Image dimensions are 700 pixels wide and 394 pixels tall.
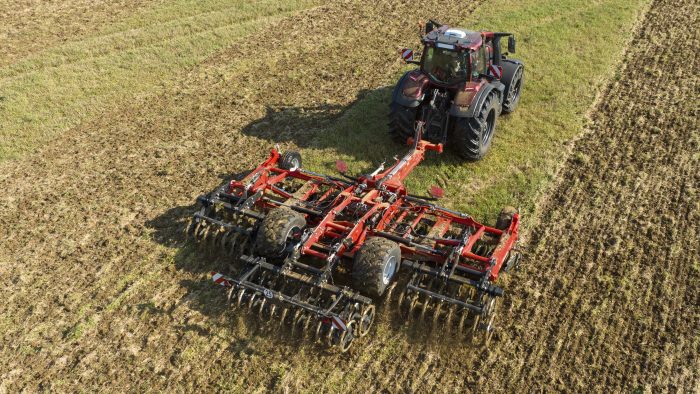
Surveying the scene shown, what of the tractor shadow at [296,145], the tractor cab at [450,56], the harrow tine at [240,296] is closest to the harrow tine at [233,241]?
the tractor shadow at [296,145]

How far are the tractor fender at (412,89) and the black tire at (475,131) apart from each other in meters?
0.81

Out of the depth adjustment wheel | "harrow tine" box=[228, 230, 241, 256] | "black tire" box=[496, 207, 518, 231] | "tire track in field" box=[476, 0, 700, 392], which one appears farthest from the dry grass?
"tire track in field" box=[476, 0, 700, 392]

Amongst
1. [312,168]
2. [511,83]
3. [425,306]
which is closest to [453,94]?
[511,83]

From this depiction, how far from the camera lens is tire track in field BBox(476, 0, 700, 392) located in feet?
24.7

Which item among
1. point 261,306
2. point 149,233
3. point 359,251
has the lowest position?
point 149,233

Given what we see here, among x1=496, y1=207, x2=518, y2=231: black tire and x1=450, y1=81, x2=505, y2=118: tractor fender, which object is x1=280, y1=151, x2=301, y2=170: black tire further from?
x1=496, y1=207, x2=518, y2=231: black tire

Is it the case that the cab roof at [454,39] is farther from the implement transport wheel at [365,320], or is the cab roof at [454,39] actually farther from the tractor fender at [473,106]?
the implement transport wheel at [365,320]

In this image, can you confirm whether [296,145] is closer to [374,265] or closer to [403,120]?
[403,120]

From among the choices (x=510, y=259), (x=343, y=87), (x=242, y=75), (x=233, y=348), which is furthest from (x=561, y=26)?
(x=233, y=348)

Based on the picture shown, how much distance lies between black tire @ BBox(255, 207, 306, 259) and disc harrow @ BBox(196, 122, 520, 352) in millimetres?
16

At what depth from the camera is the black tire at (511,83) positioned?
40.8ft

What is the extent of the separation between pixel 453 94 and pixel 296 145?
11.3 ft

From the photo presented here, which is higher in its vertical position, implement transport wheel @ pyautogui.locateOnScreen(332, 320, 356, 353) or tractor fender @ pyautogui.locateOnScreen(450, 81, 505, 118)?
tractor fender @ pyautogui.locateOnScreen(450, 81, 505, 118)

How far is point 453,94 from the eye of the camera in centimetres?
1122
